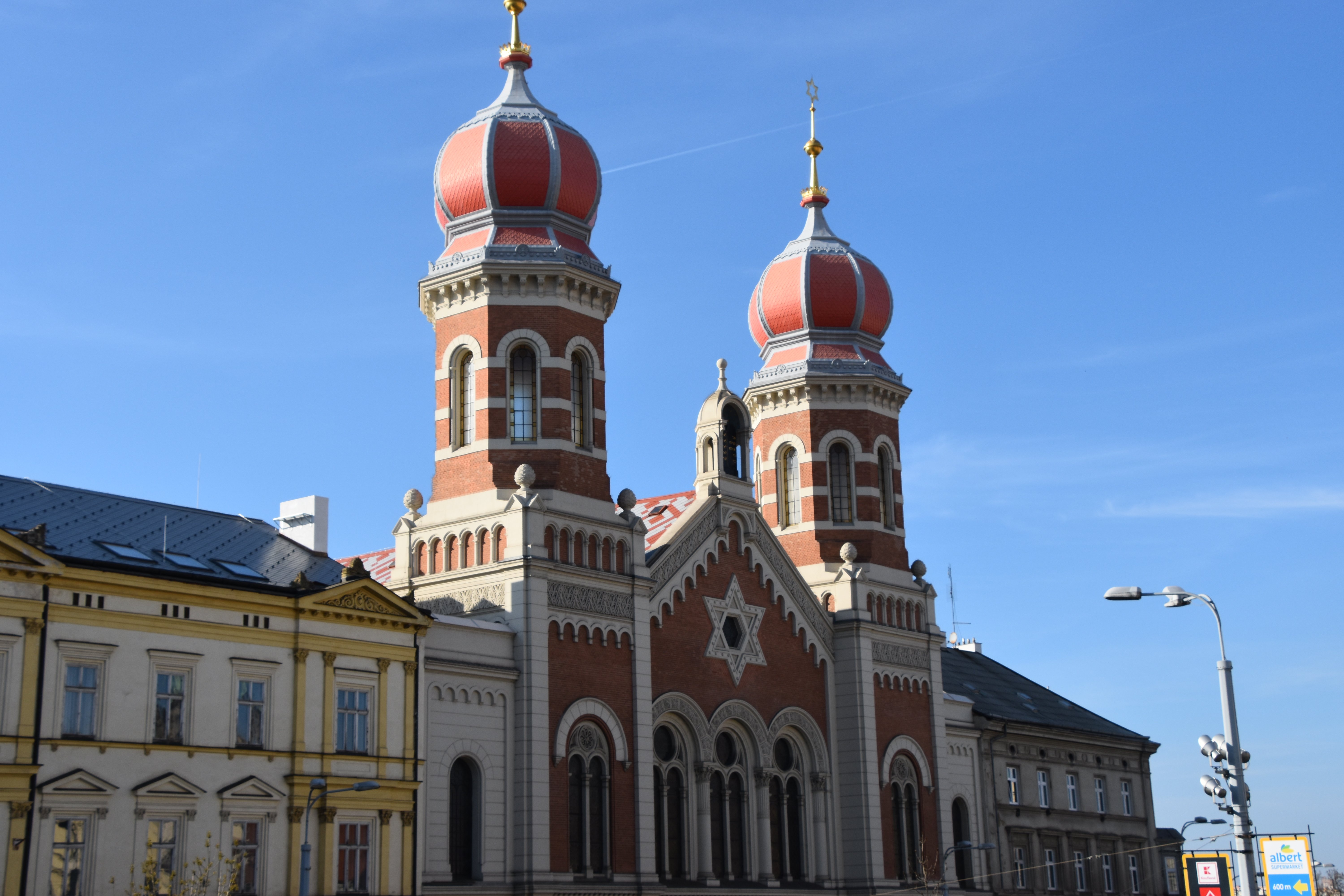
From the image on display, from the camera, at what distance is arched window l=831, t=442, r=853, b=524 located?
55.2 m

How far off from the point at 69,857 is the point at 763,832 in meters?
21.9

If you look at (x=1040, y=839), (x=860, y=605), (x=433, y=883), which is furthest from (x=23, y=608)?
(x=1040, y=839)

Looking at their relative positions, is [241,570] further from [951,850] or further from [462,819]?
[951,850]

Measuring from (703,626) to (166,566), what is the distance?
16.9 meters

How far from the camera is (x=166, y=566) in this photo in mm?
35250

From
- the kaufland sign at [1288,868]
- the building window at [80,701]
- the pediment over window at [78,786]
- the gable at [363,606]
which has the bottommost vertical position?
the kaufland sign at [1288,868]

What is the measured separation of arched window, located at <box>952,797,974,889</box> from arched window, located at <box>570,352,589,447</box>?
19488 millimetres

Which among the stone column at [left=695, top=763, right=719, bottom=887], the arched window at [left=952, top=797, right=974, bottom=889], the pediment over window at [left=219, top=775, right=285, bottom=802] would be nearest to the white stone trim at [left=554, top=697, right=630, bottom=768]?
the stone column at [left=695, top=763, right=719, bottom=887]

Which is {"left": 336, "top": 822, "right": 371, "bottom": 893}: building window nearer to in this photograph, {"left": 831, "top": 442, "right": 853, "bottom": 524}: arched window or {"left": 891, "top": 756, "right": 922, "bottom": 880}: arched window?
{"left": 891, "top": 756, "right": 922, "bottom": 880}: arched window

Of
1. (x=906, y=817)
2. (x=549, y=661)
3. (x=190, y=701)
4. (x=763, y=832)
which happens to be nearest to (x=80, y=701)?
(x=190, y=701)

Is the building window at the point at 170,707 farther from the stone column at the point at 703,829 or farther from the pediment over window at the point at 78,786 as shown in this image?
the stone column at the point at 703,829

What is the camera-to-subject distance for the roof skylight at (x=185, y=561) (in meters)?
35.9

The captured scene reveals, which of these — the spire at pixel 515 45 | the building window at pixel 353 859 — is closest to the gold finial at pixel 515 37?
the spire at pixel 515 45

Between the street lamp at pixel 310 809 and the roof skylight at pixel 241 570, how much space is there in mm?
4927
